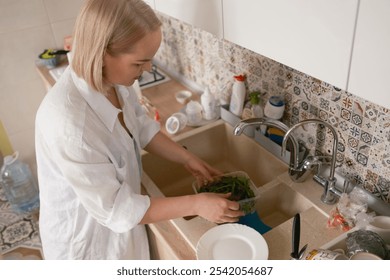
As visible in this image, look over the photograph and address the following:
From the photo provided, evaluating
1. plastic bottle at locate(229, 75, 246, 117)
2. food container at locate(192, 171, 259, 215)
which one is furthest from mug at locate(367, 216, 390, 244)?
plastic bottle at locate(229, 75, 246, 117)

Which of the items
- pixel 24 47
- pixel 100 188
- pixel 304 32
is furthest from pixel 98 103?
pixel 24 47

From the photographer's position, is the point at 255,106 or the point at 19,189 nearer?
the point at 255,106

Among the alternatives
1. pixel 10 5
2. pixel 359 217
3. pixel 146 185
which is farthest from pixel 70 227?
pixel 10 5

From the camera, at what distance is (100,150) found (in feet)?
3.40

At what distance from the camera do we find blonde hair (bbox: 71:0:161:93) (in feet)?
3.01

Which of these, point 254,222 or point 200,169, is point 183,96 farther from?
point 254,222

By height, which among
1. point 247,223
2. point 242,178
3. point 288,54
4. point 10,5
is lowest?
point 247,223

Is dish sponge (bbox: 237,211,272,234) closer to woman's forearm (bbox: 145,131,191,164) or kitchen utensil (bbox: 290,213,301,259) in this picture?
kitchen utensil (bbox: 290,213,301,259)

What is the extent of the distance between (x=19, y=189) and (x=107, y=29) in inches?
80.1

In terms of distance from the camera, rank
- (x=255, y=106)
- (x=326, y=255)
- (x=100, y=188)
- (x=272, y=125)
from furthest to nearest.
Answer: (x=255, y=106)
(x=272, y=125)
(x=100, y=188)
(x=326, y=255)

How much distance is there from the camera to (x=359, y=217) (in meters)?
1.06

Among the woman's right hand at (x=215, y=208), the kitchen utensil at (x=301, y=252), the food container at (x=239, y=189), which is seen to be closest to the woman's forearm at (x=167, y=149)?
the food container at (x=239, y=189)
